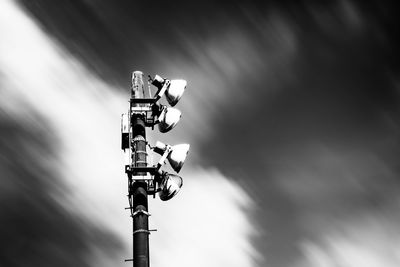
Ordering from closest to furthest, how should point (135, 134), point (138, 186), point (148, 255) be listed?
point (148, 255), point (138, 186), point (135, 134)

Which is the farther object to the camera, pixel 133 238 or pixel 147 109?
pixel 147 109

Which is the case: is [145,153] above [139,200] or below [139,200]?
above

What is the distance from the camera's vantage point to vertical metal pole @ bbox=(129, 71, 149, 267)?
7.47 meters

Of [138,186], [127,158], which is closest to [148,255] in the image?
[138,186]

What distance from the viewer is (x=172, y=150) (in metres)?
8.57

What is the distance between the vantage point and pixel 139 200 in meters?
7.99

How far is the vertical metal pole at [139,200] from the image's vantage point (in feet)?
24.5

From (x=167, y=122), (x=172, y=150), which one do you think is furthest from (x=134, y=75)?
(x=172, y=150)

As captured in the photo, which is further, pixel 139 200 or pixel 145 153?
pixel 145 153

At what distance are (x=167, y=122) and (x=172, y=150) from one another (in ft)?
2.08

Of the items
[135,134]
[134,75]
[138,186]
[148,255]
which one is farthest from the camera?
[134,75]

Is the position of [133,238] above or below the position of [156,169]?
below

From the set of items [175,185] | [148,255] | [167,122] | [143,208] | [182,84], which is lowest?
[148,255]

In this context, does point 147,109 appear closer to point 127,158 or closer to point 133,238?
point 127,158
